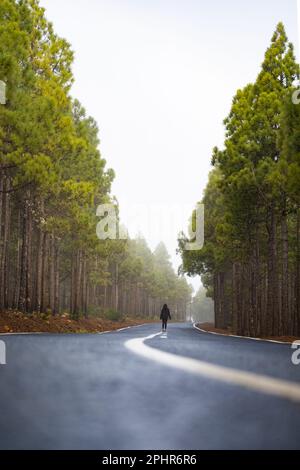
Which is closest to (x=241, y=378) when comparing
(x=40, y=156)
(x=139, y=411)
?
(x=139, y=411)

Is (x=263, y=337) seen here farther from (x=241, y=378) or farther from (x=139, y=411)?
(x=139, y=411)

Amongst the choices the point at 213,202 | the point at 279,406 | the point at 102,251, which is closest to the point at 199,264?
the point at 213,202

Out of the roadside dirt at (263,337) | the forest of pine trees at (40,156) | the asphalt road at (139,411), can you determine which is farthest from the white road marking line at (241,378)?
the forest of pine trees at (40,156)

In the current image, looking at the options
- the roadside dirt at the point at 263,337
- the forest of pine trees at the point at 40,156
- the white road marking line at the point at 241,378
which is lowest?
the roadside dirt at the point at 263,337

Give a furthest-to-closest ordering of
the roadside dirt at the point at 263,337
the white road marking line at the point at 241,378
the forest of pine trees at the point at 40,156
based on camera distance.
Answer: the forest of pine trees at the point at 40,156 → the roadside dirt at the point at 263,337 → the white road marking line at the point at 241,378

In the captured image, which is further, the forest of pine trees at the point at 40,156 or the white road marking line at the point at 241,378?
the forest of pine trees at the point at 40,156

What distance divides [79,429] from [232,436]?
0.93 metres

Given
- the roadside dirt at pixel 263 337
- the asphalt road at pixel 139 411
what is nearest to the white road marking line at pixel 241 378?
the asphalt road at pixel 139 411

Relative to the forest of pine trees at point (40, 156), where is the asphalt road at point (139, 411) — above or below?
below

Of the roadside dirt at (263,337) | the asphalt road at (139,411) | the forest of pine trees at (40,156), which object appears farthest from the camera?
the forest of pine trees at (40,156)

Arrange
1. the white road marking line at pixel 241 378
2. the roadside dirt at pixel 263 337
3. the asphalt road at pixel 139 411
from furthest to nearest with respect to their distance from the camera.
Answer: the roadside dirt at pixel 263 337 → the white road marking line at pixel 241 378 → the asphalt road at pixel 139 411

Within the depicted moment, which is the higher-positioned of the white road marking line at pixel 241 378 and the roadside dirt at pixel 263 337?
the white road marking line at pixel 241 378

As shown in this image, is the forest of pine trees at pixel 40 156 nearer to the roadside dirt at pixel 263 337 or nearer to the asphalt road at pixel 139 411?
the roadside dirt at pixel 263 337

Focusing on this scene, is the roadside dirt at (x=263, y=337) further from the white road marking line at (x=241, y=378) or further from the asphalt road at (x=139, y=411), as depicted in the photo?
the asphalt road at (x=139, y=411)
